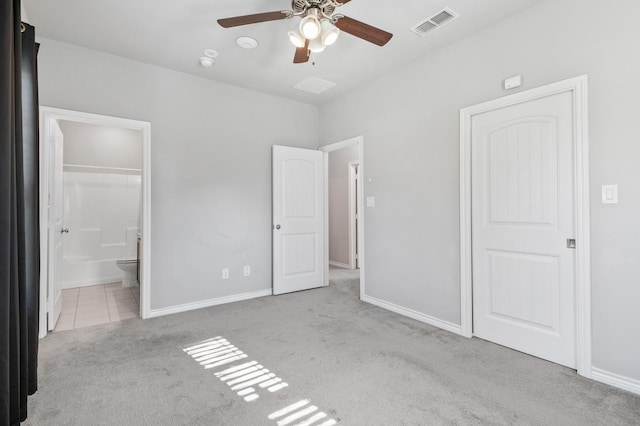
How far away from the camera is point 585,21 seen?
2.29 meters

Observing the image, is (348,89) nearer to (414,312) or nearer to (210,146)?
(210,146)

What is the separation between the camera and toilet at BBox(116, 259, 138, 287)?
4816mm

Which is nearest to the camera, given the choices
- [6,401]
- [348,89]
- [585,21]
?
[6,401]

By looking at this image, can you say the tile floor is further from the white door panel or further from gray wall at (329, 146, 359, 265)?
gray wall at (329, 146, 359, 265)

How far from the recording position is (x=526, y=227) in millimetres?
2627

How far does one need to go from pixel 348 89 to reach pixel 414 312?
2.81 meters

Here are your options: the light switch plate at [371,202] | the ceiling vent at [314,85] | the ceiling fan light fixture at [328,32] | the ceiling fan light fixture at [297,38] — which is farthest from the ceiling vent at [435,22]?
the light switch plate at [371,202]

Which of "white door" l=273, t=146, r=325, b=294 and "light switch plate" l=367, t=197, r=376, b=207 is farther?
"white door" l=273, t=146, r=325, b=294

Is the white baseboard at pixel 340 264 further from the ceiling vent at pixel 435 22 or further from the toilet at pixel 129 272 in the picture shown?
the ceiling vent at pixel 435 22

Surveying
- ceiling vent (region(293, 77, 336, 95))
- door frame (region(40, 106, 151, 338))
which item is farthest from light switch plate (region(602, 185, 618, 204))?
door frame (region(40, 106, 151, 338))

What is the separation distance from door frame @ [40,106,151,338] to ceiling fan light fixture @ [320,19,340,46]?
227cm

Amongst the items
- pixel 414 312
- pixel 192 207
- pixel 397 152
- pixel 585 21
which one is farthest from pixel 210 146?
pixel 585 21

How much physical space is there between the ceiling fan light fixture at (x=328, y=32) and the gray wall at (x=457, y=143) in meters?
1.48

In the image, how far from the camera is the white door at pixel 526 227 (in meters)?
2.41
